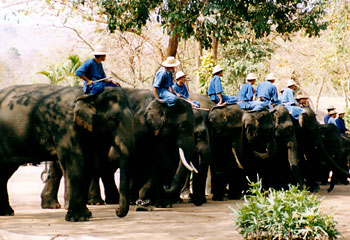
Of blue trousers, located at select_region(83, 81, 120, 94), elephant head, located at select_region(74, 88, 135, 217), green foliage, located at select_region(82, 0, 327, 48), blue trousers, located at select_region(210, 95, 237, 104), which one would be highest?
green foliage, located at select_region(82, 0, 327, 48)

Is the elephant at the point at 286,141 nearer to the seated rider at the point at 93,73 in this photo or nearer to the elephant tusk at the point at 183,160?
the elephant tusk at the point at 183,160

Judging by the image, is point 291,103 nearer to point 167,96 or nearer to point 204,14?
point 204,14

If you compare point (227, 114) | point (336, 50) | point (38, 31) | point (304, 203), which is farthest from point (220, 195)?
point (336, 50)

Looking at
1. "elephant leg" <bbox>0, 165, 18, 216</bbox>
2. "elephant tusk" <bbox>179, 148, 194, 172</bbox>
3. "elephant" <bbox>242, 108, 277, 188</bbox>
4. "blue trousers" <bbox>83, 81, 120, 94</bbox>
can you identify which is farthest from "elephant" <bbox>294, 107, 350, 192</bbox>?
"elephant leg" <bbox>0, 165, 18, 216</bbox>

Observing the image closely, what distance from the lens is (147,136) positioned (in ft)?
38.2

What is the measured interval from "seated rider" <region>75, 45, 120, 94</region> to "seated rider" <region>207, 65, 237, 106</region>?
3664 mm

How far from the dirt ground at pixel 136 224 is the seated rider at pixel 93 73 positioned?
212cm

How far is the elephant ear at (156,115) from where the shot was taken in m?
11.4

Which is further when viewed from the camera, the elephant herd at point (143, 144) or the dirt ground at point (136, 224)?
the elephant herd at point (143, 144)

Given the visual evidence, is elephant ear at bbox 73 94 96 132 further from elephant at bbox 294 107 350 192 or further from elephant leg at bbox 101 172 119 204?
elephant at bbox 294 107 350 192

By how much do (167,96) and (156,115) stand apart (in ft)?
1.40

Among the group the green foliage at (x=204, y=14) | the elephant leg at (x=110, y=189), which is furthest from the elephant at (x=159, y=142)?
the green foliage at (x=204, y=14)

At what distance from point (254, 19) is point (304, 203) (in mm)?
11038

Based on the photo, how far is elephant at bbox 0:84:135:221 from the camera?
9.34 m
